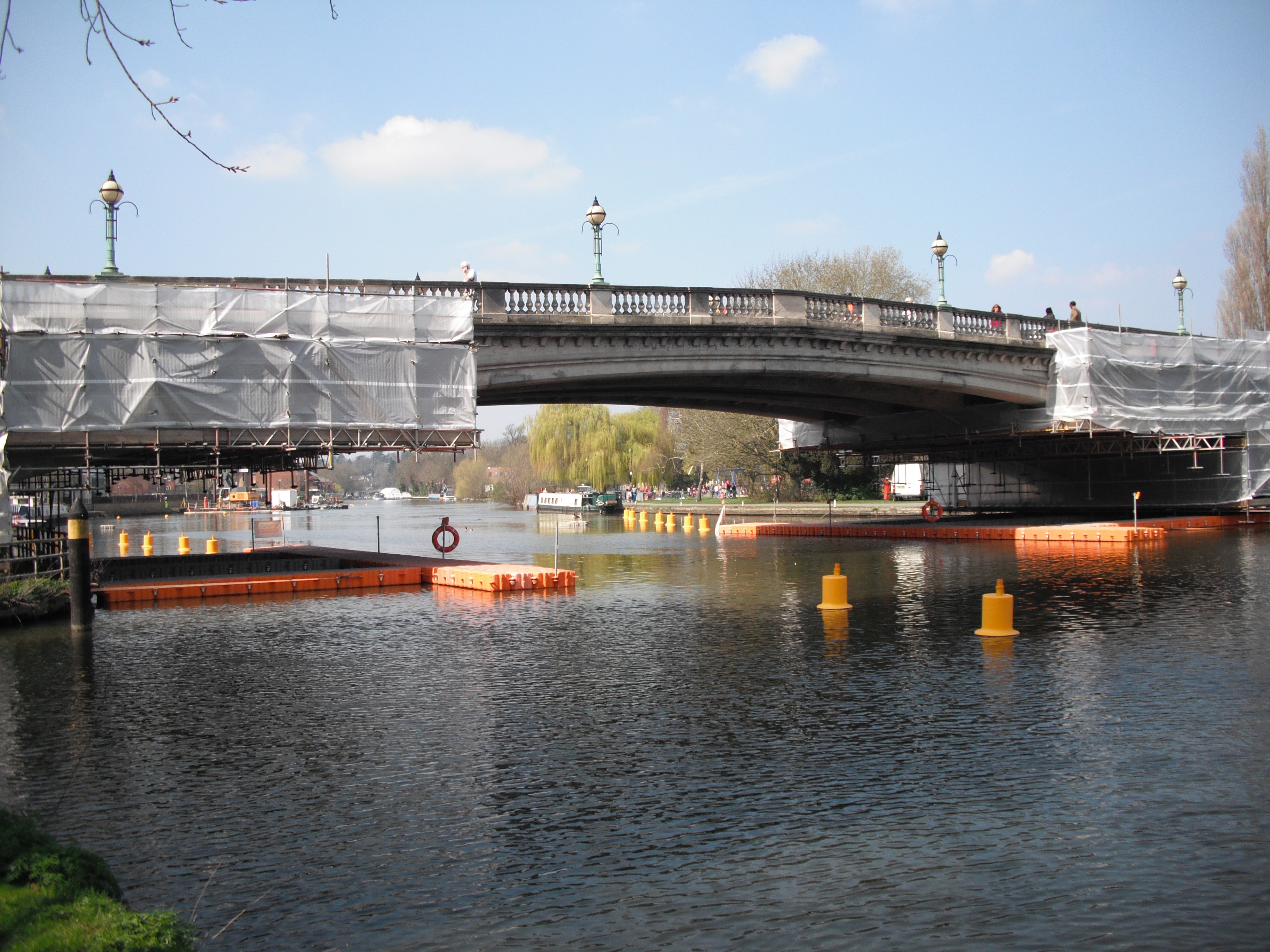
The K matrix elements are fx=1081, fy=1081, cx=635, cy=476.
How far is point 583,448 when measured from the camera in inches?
3497

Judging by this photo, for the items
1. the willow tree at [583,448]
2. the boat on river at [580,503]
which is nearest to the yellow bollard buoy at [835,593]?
the boat on river at [580,503]

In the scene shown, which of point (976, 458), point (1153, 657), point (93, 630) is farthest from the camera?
point (976, 458)

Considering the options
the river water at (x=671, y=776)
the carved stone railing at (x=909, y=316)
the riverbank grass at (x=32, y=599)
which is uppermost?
the carved stone railing at (x=909, y=316)

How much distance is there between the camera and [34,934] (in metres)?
5.09

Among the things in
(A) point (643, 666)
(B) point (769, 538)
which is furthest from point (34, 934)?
(B) point (769, 538)

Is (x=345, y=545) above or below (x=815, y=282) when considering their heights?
below

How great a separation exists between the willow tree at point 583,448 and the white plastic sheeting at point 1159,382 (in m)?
51.5

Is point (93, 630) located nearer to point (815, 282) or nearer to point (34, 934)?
point (34, 934)

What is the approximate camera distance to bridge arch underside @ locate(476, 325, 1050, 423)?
28594mm

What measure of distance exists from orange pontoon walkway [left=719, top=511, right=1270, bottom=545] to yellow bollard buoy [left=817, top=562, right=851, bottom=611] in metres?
18.4

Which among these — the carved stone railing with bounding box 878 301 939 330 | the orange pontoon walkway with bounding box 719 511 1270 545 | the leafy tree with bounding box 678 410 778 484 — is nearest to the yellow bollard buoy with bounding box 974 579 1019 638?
the carved stone railing with bounding box 878 301 939 330

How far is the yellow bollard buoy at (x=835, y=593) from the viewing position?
65.0 ft

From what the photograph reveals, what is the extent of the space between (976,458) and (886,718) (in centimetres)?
4238

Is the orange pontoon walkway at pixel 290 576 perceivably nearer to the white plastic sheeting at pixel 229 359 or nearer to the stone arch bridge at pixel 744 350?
the white plastic sheeting at pixel 229 359
